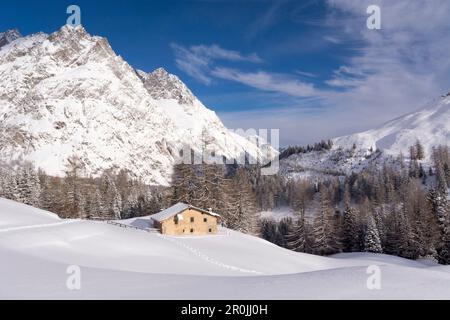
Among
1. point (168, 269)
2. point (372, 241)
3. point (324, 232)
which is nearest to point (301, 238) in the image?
point (324, 232)

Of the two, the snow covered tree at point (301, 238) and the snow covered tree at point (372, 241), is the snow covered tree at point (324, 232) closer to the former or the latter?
the snow covered tree at point (301, 238)

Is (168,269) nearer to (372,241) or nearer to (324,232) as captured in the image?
(324,232)

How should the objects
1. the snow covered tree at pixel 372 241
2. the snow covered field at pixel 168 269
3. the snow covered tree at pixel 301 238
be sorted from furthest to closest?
the snow covered tree at pixel 301 238
the snow covered tree at pixel 372 241
the snow covered field at pixel 168 269

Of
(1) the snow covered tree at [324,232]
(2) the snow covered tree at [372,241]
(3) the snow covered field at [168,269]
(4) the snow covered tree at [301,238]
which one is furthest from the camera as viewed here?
(4) the snow covered tree at [301,238]

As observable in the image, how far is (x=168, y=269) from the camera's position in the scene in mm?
28172

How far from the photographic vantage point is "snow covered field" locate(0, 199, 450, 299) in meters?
11.1

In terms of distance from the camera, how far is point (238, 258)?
1543 inches

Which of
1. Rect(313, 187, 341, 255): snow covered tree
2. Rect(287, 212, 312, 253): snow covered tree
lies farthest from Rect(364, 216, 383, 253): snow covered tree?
Rect(287, 212, 312, 253): snow covered tree

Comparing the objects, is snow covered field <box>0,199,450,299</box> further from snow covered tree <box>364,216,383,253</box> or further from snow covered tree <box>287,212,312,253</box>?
snow covered tree <box>287,212,312,253</box>

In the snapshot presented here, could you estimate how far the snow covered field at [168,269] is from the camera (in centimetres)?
1107

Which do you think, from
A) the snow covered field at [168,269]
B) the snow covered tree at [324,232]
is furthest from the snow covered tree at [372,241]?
the snow covered field at [168,269]
